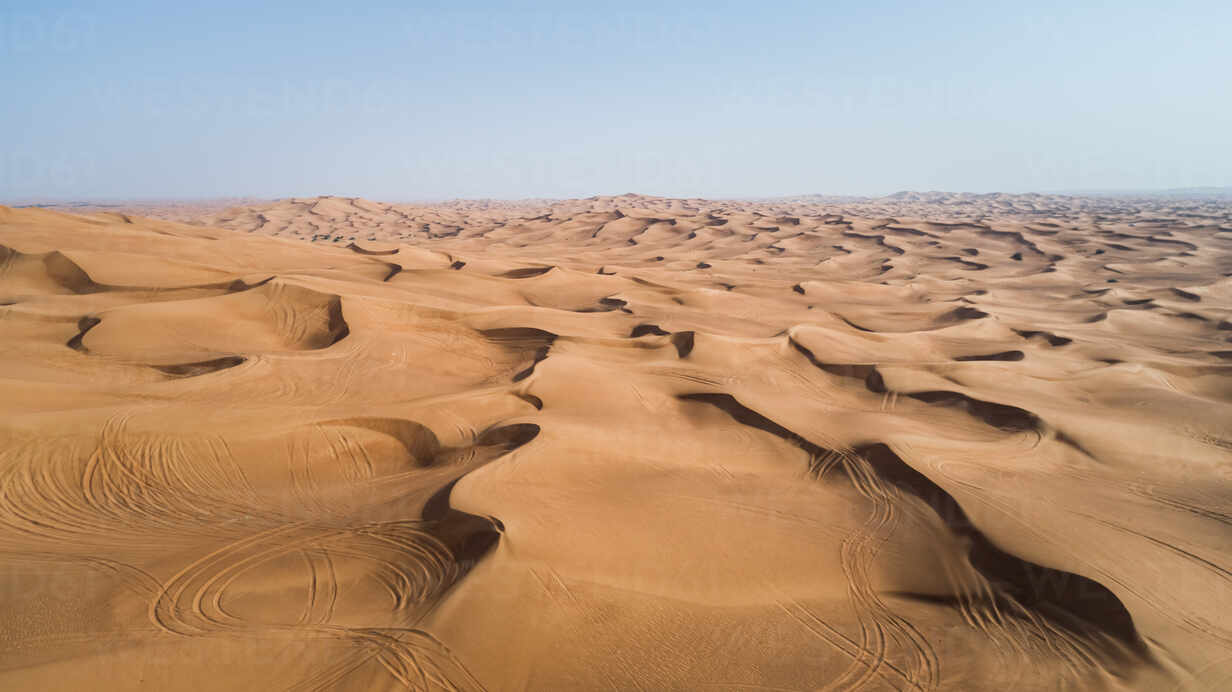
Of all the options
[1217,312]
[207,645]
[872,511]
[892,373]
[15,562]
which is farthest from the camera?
[1217,312]

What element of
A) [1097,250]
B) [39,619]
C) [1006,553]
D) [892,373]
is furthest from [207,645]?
[1097,250]

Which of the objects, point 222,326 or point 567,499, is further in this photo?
point 222,326

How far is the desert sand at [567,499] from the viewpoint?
388cm

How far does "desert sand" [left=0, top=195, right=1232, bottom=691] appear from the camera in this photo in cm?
388

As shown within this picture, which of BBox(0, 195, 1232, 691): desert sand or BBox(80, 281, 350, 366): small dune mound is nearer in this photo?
BBox(0, 195, 1232, 691): desert sand

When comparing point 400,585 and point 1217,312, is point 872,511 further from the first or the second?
point 1217,312

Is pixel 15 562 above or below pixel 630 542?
above

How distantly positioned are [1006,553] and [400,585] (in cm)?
465

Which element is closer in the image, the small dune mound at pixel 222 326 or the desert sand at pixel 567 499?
the desert sand at pixel 567 499

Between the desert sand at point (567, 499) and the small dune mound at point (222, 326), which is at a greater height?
the small dune mound at point (222, 326)

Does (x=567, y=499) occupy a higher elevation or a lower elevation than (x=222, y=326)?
lower

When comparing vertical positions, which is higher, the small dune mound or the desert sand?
the small dune mound

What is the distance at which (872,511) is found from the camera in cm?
582

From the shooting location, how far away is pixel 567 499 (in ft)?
18.4
